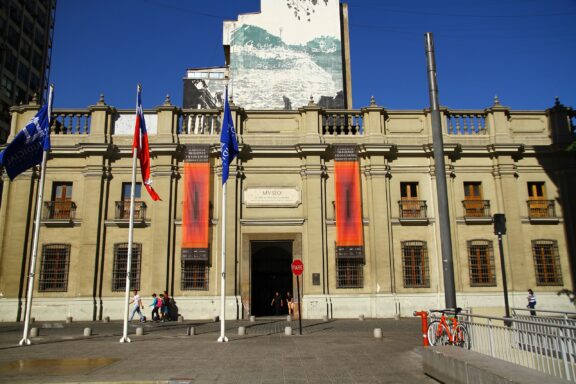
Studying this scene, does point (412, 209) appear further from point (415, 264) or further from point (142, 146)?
point (142, 146)

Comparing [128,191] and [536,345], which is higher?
[128,191]

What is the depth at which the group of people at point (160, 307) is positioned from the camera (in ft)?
78.4

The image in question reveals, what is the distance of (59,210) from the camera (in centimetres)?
2653

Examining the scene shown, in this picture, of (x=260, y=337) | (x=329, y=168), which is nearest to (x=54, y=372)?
(x=260, y=337)

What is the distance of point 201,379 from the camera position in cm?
983

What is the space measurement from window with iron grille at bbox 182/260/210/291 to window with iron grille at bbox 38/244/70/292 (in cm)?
657

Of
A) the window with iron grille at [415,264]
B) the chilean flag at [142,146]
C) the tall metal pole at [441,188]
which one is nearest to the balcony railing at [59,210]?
the chilean flag at [142,146]

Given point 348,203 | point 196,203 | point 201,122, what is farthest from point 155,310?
point 348,203

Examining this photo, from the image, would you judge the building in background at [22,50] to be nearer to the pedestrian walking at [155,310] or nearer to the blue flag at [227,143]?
the pedestrian walking at [155,310]

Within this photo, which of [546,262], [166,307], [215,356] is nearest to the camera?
[215,356]

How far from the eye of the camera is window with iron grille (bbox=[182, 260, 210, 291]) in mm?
25609

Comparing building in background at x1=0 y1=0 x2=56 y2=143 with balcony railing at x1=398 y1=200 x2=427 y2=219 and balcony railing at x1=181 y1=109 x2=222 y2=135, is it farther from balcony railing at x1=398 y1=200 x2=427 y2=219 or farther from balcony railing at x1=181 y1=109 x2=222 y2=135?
balcony railing at x1=398 y1=200 x2=427 y2=219

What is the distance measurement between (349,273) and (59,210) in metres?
16.9

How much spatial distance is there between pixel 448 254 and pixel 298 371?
211 inches
